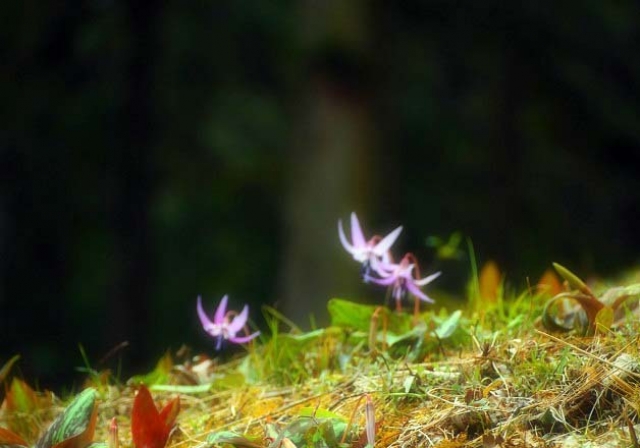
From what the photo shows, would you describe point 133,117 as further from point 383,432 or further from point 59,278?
point 383,432

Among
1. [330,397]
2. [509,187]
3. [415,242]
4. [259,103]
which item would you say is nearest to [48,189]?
[259,103]

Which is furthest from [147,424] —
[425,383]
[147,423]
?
[425,383]

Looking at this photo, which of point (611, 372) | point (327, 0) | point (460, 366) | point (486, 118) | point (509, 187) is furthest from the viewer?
point (486, 118)

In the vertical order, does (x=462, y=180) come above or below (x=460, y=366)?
below

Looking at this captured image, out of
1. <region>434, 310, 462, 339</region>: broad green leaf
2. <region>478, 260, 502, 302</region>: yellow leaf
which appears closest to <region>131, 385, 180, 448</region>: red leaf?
<region>434, 310, 462, 339</region>: broad green leaf

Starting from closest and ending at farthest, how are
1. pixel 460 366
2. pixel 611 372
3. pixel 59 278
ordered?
pixel 611 372 → pixel 460 366 → pixel 59 278

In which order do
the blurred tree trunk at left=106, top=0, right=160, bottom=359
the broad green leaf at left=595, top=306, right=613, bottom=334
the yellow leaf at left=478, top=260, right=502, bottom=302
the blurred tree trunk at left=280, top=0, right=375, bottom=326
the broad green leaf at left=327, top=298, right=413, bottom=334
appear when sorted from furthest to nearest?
the blurred tree trunk at left=106, top=0, right=160, bottom=359 → the blurred tree trunk at left=280, top=0, right=375, bottom=326 → the yellow leaf at left=478, top=260, right=502, bottom=302 → the broad green leaf at left=327, top=298, right=413, bottom=334 → the broad green leaf at left=595, top=306, right=613, bottom=334

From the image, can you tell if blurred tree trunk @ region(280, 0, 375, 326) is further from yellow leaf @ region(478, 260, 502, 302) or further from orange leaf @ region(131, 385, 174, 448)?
orange leaf @ region(131, 385, 174, 448)

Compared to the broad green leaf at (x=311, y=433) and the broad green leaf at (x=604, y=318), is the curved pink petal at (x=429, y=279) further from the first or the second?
the broad green leaf at (x=311, y=433)
